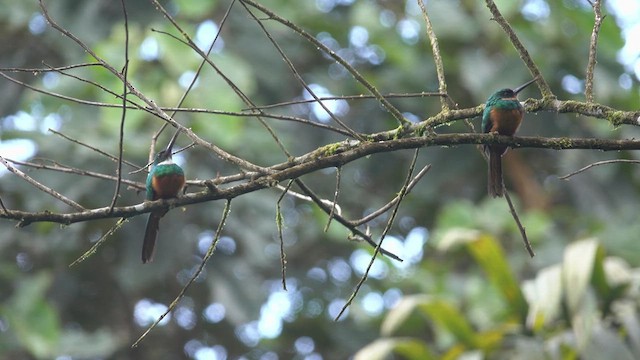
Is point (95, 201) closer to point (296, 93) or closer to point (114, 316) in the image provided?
point (114, 316)

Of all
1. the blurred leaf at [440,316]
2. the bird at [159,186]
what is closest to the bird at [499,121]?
the bird at [159,186]

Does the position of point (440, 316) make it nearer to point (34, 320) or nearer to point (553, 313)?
point (553, 313)

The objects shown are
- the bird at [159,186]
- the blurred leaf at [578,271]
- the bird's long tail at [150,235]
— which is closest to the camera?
the bird at [159,186]

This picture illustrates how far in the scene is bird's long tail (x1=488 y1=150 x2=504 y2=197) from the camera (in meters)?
2.98

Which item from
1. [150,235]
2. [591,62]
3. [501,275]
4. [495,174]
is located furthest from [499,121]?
[501,275]

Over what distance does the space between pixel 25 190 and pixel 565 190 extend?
151 inches

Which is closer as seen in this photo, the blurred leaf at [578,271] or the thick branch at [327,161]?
the thick branch at [327,161]

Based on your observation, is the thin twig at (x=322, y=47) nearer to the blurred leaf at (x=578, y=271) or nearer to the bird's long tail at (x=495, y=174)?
the bird's long tail at (x=495, y=174)

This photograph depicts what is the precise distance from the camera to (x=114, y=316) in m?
7.29

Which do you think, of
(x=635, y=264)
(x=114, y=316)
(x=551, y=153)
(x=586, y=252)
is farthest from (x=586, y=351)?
(x=114, y=316)

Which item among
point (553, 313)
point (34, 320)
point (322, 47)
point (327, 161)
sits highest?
point (34, 320)

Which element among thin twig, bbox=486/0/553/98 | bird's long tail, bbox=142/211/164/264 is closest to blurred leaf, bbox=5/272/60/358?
bird's long tail, bbox=142/211/164/264

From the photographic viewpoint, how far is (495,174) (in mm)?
3018

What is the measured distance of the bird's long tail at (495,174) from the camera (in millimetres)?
2982
